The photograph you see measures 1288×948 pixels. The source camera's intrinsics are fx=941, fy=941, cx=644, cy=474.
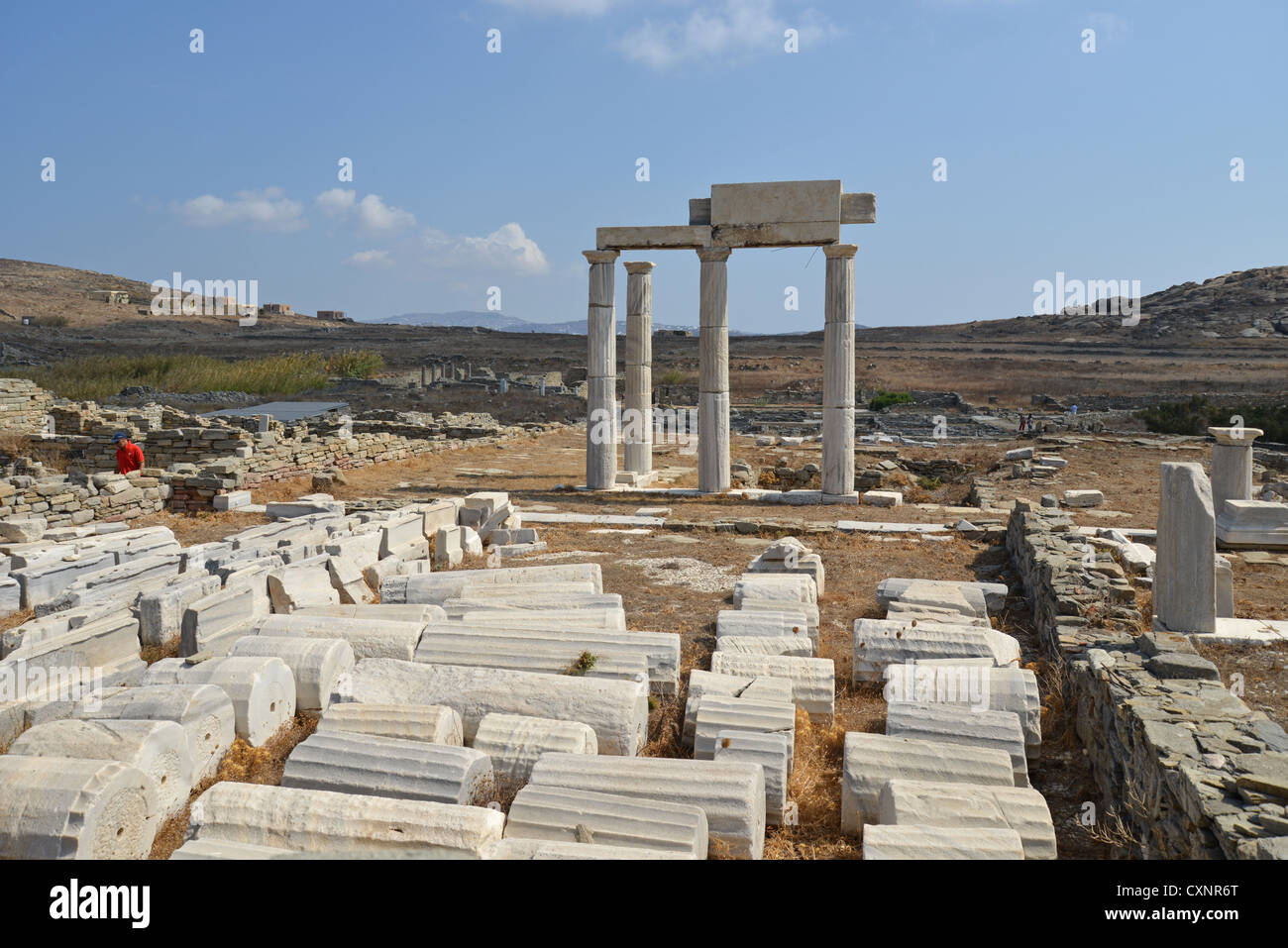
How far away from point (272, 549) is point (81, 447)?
12096 mm

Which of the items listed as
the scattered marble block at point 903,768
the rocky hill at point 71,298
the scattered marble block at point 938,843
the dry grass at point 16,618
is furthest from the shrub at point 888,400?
the rocky hill at point 71,298

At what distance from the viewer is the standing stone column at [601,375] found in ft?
54.2

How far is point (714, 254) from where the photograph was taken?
52.1ft

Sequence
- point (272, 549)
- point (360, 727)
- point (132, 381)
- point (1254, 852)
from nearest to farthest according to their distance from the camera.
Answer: point (1254, 852) → point (360, 727) → point (272, 549) → point (132, 381)

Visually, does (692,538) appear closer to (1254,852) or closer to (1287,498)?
(1254,852)

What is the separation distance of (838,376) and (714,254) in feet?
9.63

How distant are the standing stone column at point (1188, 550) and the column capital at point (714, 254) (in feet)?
30.7

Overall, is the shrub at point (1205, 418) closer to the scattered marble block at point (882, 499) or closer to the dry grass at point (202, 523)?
the scattered marble block at point (882, 499)

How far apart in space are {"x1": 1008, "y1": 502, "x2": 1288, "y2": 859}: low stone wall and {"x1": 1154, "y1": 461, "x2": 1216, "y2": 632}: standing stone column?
35 centimetres

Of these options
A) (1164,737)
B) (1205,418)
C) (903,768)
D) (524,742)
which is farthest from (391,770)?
(1205,418)

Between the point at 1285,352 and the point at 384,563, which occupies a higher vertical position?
the point at 1285,352

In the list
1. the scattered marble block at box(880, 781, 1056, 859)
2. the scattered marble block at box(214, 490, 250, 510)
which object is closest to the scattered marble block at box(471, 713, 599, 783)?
the scattered marble block at box(880, 781, 1056, 859)
